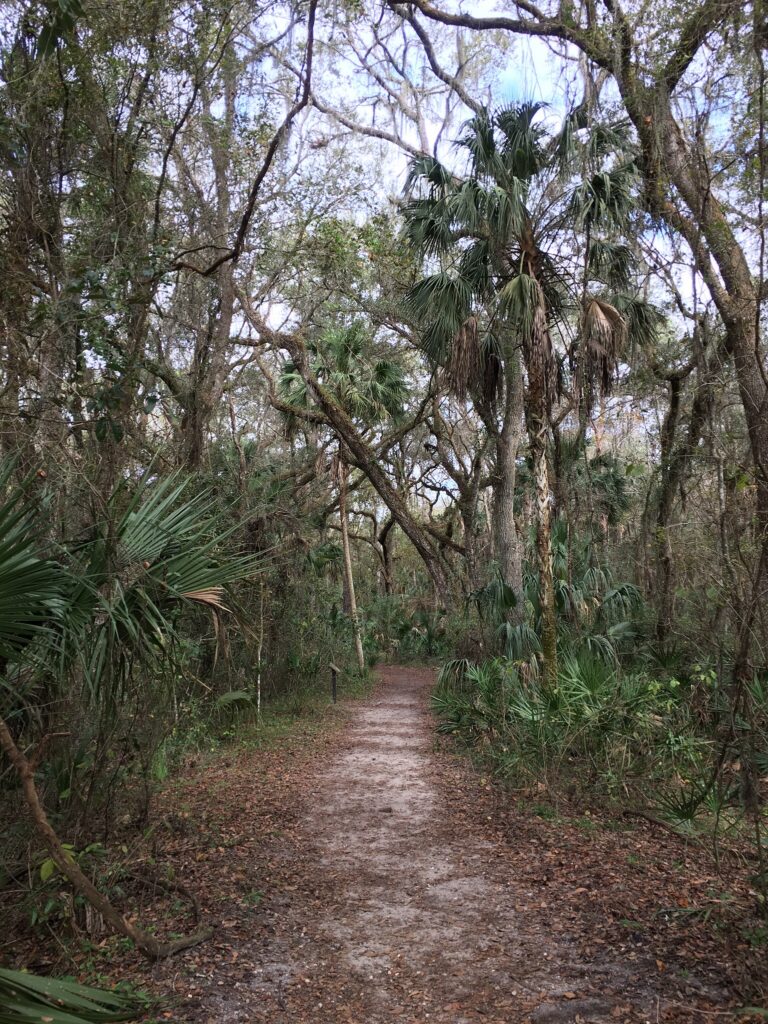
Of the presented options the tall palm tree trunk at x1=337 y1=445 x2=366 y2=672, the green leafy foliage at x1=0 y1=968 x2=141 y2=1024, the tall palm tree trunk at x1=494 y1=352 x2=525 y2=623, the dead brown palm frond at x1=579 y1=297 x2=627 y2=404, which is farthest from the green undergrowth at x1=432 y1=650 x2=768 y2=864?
the tall palm tree trunk at x1=337 y1=445 x2=366 y2=672

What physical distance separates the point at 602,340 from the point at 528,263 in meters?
1.38

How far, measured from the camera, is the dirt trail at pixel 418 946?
3.33 m

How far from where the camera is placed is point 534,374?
27.8ft

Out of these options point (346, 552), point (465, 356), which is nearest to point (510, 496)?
point (465, 356)

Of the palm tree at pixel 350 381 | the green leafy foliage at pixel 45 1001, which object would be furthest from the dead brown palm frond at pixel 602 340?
the green leafy foliage at pixel 45 1001

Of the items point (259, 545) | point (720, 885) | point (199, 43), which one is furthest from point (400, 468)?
point (720, 885)

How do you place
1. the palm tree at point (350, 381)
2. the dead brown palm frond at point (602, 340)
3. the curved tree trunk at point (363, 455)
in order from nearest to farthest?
the dead brown palm frond at point (602, 340) → the curved tree trunk at point (363, 455) → the palm tree at point (350, 381)

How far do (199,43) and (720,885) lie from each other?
27.6ft

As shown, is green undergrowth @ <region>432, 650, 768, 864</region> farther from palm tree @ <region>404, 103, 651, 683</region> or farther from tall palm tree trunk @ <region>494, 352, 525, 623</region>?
tall palm tree trunk @ <region>494, 352, 525, 623</region>

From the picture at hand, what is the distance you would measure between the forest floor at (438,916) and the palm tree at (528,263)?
260 centimetres

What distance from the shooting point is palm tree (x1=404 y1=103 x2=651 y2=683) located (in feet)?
27.3

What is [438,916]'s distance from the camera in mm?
4379

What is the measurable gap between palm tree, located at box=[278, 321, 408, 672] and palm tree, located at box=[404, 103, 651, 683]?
192 inches

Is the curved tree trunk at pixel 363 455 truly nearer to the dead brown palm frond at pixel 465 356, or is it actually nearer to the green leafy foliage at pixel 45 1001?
the dead brown palm frond at pixel 465 356
